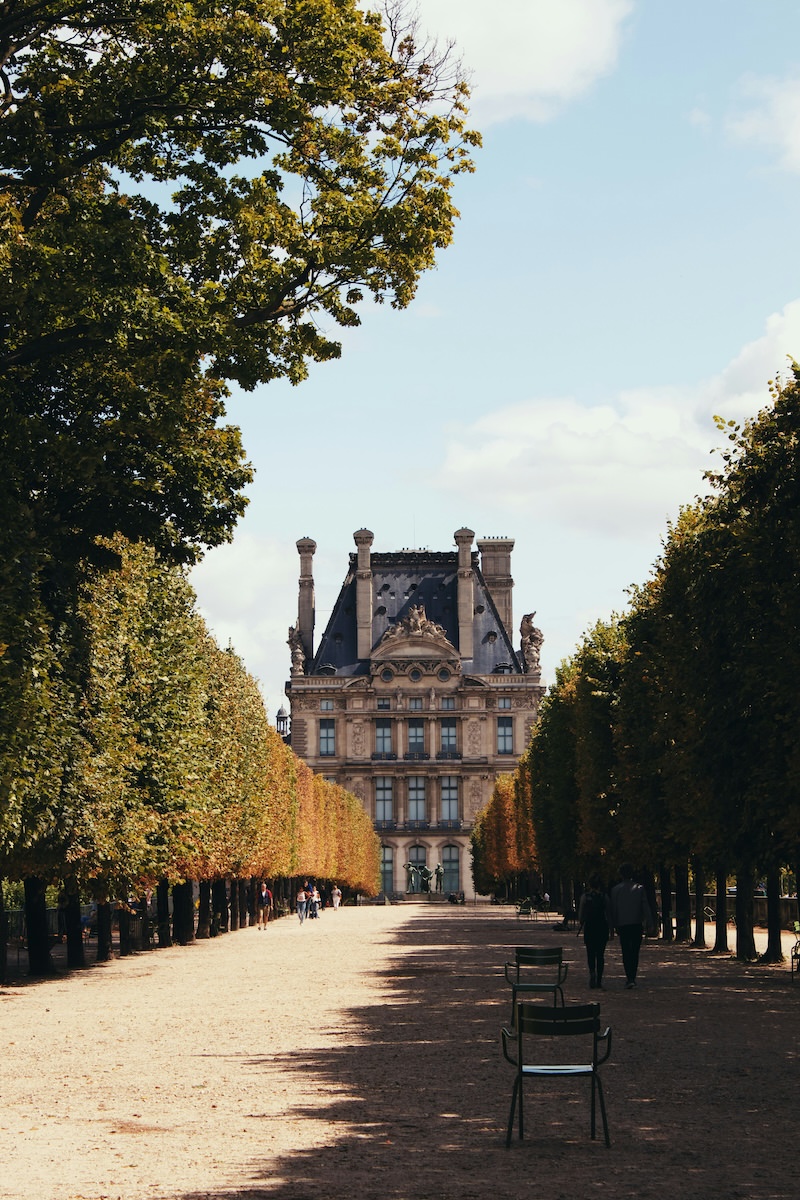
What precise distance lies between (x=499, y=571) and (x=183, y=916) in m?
107

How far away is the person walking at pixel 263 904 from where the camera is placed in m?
65.0

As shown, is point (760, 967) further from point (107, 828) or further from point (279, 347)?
point (279, 347)

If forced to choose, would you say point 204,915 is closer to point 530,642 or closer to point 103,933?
point 103,933

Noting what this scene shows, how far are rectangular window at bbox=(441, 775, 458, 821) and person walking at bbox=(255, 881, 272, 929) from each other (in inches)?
2848

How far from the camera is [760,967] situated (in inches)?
1357

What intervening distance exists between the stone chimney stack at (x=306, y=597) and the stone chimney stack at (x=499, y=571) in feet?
51.3

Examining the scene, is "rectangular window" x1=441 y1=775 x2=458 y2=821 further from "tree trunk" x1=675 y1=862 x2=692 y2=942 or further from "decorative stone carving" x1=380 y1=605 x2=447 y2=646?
"tree trunk" x1=675 y1=862 x2=692 y2=942

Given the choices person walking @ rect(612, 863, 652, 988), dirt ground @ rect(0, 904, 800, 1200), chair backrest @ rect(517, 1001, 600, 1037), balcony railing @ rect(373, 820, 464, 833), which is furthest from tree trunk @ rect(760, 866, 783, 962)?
balcony railing @ rect(373, 820, 464, 833)

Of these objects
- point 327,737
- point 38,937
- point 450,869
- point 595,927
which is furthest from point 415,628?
point 595,927

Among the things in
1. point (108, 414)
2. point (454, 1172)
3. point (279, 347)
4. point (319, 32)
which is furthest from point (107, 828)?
point (454, 1172)

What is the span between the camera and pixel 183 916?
49.2 meters

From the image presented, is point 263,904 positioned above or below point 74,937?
below

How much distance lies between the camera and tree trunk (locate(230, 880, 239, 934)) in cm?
6147

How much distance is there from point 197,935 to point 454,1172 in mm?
44600
